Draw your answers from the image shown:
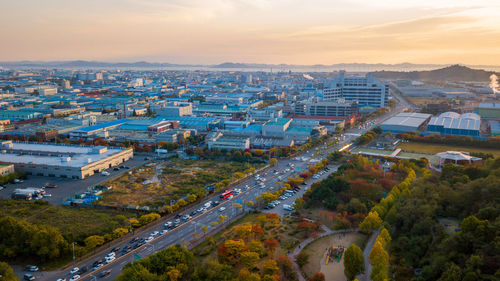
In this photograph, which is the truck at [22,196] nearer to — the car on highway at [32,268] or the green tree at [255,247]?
the car on highway at [32,268]

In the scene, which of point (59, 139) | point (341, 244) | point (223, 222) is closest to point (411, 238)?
point (341, 244)

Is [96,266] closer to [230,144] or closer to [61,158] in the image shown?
[61,158]

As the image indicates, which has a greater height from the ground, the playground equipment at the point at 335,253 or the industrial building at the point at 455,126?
the industrial building at the point at 455,126

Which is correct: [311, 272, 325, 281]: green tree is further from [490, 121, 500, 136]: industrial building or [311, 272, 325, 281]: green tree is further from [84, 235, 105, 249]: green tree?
[490, 121, 500, 136]: industrial building

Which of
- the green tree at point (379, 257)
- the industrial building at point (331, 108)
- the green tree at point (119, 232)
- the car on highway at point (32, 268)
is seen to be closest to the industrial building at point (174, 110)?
the industrial building at point (331, 108)

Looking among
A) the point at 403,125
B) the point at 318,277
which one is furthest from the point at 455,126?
the point at 318,277


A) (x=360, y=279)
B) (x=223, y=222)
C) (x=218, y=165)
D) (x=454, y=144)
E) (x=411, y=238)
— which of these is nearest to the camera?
(x=360, y=279)

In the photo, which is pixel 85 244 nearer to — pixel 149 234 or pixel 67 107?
pixel 149 234
